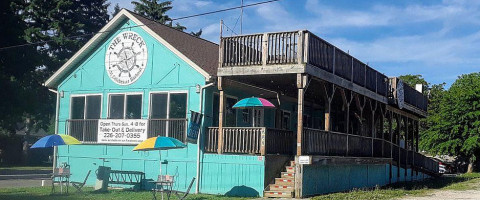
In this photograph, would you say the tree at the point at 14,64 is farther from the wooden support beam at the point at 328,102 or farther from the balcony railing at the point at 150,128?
the wooden support beam at the point at 328,102

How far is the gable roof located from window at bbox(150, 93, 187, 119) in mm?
1358

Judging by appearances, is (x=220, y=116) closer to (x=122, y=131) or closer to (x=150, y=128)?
(x=150, y=128)

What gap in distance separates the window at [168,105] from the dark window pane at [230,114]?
161 centimetres

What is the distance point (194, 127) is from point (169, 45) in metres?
3.57

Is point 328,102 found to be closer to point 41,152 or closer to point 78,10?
point 78,10

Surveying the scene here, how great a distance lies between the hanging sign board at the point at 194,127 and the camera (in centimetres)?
1852

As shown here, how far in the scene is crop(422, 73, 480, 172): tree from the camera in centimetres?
3831

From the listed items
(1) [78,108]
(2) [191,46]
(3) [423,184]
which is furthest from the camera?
(3) [423,184]

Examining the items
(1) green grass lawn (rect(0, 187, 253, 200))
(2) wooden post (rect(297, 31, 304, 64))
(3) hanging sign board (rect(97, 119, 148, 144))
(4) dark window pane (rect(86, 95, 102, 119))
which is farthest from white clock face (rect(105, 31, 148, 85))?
(2) wooden post (rect(297, 31, 304, 64))

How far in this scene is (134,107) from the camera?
21.6 meters

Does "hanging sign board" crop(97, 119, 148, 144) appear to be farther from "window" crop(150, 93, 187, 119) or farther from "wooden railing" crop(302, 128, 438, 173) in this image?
"wooden railing" crop(302, 128, 438, 173)

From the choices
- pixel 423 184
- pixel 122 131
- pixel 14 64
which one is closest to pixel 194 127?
pixel 122 131

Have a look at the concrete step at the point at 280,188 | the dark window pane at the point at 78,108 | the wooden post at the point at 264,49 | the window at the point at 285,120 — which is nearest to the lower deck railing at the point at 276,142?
the concrete step at the point at 280,188

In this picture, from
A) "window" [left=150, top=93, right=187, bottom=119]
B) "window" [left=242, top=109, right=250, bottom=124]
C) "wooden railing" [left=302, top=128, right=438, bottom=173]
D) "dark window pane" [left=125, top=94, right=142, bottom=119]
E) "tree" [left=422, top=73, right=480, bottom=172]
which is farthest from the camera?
"tree" [left=422, top=73, right=480, bottom=172]
